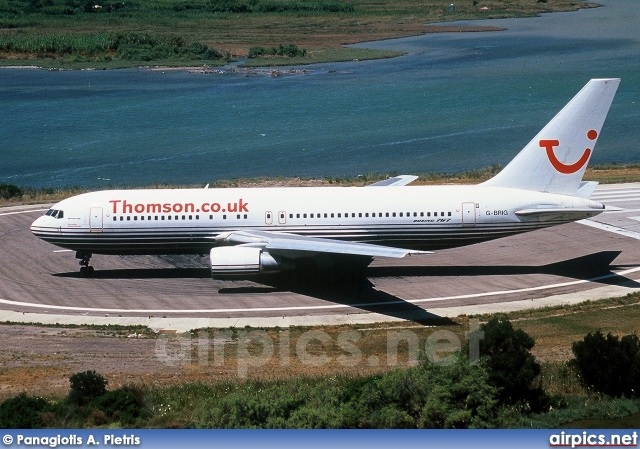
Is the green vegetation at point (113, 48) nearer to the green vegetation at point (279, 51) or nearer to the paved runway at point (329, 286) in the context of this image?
the green vegetation at point (279, 51)

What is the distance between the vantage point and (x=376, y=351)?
135 feet

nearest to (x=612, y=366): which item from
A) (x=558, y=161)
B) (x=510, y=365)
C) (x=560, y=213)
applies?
(x=510, y=365)

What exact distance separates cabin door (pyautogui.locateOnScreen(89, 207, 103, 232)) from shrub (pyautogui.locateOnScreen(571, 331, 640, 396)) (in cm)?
2836

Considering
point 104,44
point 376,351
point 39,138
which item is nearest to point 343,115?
point 39,138

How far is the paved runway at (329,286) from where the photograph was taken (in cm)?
4731

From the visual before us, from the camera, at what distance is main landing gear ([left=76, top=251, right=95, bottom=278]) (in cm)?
5444

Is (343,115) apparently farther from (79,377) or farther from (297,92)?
(79,377)

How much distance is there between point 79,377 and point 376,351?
43.6 ft

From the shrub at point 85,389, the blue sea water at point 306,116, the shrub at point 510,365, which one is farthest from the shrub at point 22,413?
the blue sea water at point 306,116

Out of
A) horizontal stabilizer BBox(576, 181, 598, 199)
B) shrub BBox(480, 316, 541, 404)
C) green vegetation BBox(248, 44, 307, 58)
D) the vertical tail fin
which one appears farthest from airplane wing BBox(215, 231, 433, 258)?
green vegetation BBox(248, 44, 307, 58)

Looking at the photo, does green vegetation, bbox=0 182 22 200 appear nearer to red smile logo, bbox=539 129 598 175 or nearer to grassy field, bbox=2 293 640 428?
grassy field, bbox=2 293 640 428

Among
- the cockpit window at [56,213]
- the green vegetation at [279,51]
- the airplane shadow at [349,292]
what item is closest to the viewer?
the airplane shadow at [349,292]

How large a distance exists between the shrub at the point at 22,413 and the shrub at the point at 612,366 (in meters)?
19.8

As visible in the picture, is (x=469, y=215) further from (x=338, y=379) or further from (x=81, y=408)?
(x=81, y=408)
